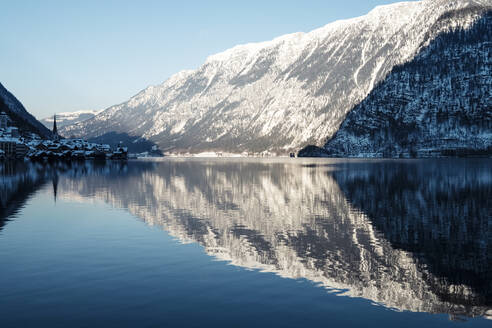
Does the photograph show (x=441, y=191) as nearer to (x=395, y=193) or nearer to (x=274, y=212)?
(x=395, y=193)

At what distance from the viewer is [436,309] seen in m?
26.2

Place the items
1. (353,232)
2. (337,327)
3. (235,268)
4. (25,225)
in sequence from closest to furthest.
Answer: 1. (337,327)
2. (235,268)
3. (353,232)
4. (25,225)

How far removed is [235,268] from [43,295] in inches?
496

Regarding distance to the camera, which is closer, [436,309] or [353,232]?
[436,309]

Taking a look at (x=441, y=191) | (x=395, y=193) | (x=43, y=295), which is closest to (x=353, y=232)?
(x=43, y=295)

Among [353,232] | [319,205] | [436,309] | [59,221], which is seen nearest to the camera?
[436,309]

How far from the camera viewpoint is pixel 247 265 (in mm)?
34812

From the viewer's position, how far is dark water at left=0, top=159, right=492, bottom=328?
24844mm

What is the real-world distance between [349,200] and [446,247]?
3407cm

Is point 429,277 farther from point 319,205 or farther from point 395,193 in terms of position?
point 395,193

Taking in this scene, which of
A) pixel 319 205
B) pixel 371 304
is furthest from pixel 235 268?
pixel 319 205

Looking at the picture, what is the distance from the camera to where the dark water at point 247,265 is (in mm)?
24844

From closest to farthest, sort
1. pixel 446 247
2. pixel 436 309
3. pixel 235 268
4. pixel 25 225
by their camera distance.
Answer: pixel 436 309
pixel 235 268
pixel 446 247
pixel 25 225

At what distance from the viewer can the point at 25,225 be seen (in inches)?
2074
